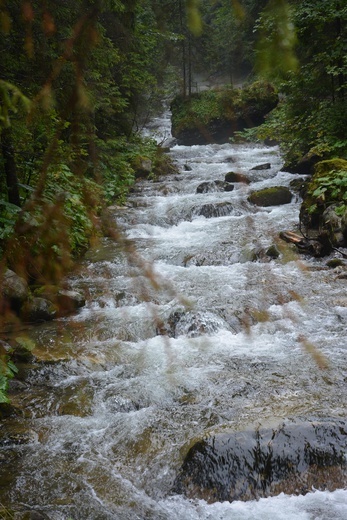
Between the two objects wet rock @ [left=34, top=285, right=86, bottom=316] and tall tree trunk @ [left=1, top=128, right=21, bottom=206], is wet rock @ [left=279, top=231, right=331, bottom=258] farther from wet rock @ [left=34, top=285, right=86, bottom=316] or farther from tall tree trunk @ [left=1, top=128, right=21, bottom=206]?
tall tree trunk @ [left=1, top=128, right=21, bottom=206]

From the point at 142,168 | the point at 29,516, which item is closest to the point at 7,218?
the point at 29,516

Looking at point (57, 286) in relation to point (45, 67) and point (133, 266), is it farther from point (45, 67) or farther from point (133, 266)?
point (45, 67)

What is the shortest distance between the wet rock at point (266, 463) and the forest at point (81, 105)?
1983 mm

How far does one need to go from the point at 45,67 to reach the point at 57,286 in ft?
13.0

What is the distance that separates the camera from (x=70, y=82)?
7938mm

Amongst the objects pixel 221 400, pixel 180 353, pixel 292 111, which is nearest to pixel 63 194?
pixel 180 353

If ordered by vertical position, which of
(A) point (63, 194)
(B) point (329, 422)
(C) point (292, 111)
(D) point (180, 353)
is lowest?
(D) point (180, 353)

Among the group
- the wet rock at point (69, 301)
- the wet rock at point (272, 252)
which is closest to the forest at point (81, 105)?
the wet rock at point (69, 301)

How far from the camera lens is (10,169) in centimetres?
720

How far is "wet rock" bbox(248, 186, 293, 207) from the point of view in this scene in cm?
1351

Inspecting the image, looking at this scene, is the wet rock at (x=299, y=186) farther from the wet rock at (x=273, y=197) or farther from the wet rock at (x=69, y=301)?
the wet rock at (x=69, y=301)

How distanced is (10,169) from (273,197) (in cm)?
880

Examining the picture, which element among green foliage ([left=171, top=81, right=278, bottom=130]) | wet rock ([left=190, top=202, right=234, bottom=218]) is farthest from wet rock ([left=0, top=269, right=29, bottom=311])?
green foliage ([left=171, top=81, right=278, bottom=130])

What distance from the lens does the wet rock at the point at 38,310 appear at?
670 centimetres
